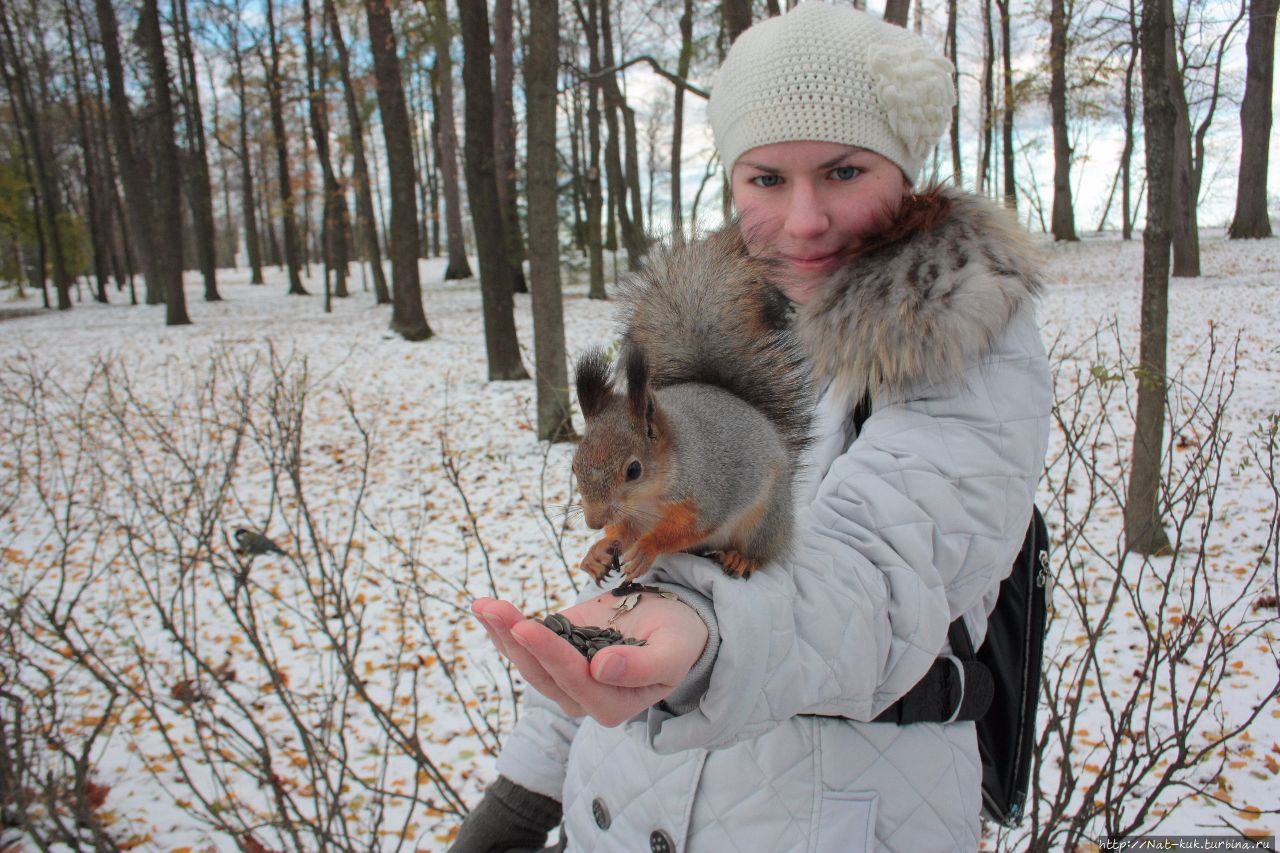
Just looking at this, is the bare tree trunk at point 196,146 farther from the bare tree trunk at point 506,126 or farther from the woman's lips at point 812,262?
the woman's lips at point 812,262

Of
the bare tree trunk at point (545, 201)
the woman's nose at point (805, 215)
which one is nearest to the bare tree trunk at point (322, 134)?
the bare tree trunk at point (545, 201)

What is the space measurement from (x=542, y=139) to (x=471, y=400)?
3343 mm

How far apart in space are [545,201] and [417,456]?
8.68 feet

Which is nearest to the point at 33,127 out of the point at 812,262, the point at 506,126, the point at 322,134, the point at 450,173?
the point at 322,134

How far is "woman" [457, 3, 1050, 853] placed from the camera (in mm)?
950

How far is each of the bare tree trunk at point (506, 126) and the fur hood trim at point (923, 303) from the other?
12.6 meters

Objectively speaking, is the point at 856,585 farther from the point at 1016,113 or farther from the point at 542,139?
the point at 1016,113

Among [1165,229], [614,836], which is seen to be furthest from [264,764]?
[1165,229]

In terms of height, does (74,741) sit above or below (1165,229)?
below

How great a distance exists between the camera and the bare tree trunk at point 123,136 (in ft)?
48.6

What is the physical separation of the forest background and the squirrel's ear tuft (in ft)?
1.12

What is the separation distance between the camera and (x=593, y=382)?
4.07 feet

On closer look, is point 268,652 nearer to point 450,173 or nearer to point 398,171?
point 398,171

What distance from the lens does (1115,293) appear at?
11.1 metres
